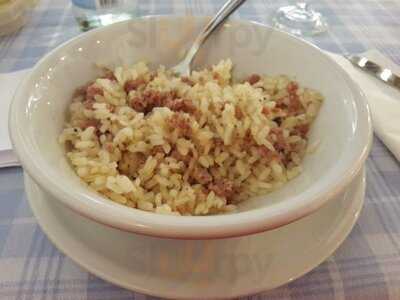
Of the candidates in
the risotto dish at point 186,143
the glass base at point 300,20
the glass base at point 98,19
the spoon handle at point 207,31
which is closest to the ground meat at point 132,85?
the risotto dish at point 186,143


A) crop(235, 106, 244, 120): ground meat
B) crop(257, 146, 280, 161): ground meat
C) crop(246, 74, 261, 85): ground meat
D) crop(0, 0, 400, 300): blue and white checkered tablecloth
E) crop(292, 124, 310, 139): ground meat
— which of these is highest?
crop(235, 106, 244, 120): ground meat

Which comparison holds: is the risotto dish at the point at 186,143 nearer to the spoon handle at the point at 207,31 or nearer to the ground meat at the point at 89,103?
the ground meat at the point at 89,103

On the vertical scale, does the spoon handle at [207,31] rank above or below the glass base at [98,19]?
above

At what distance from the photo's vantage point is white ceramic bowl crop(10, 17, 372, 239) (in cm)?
41

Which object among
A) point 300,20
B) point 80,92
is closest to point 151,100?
point 80,92

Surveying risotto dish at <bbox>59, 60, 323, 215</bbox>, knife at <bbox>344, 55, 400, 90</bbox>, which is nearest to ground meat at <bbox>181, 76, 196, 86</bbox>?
risotto dish at <bbox>59, 60, 323, 215</bbox>

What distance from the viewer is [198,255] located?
477 mm

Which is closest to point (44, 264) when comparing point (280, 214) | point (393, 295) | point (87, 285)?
point (87, 285)

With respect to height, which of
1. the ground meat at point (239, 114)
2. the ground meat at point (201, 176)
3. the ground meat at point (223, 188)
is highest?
the ground meat at point (239, 114)

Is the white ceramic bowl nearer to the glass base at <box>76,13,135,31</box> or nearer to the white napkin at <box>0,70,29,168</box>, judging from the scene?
the white napkin at <box>0,70,29,168</box>

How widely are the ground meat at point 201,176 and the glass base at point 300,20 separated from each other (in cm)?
59

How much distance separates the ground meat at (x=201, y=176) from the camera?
0.57 meters

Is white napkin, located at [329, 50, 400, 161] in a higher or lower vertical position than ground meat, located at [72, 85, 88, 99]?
lower

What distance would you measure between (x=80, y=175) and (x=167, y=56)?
324 mm
